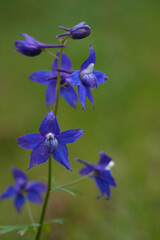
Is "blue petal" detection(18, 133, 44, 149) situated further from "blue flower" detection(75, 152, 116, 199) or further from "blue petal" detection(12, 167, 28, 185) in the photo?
"blue petal" detection(12, 167, 28, 185)

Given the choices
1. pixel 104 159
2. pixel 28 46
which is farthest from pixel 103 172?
pixel 28 46

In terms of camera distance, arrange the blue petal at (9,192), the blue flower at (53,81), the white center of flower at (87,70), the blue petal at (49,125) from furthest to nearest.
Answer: the blue petal at (9,192), the blue flower at (53,81), the white center of flower at (87,70), the blue petal at (49,125)

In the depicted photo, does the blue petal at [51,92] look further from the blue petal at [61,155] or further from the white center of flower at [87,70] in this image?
the blue petal at [61,155]

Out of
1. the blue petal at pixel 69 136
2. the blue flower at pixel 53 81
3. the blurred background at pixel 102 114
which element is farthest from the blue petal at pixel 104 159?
the blurred background at pixel 102 114

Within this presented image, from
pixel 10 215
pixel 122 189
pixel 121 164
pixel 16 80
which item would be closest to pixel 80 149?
pixel 121 164

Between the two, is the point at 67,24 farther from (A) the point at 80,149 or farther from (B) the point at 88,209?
(B) the point at 88,209

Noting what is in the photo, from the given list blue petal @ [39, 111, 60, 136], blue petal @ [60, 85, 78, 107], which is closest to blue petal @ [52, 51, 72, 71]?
blue petal @ [60, 85, 78, 107]
